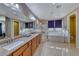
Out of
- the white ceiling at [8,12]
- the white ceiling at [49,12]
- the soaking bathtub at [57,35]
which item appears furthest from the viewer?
the soaking bathtub at [57,35]

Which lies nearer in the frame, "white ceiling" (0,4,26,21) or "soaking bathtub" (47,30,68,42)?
"white ceiling" (0,4,26,21)

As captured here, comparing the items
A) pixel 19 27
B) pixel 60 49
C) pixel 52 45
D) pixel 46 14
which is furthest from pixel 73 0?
pixel 60 49

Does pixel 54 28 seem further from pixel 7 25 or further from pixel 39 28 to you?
pixel 7 25

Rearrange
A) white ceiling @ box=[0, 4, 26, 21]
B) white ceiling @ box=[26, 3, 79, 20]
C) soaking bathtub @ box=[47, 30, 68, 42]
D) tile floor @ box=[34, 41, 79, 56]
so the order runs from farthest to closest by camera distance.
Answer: tile floor @ box=[34, 41, 79, 56] < soaking bathtub @ box=[47, 30, 68, 42] < white ceiling @ box=[26, 3, 79, 20] < white ceiling @ box=[0, 4, 26, 21]

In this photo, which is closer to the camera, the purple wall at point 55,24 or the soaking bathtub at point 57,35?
the purple wall at point 55,24

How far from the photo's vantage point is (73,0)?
1.54 m

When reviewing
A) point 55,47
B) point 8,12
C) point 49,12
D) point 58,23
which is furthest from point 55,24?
point 8,12

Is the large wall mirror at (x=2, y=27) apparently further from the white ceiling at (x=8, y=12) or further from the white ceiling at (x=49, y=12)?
the white ceiling at (x=49, y=12)

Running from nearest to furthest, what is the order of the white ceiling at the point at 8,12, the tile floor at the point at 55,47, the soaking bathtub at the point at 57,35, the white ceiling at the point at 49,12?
the white ceiling at the point at 8,12
the white ceiling at the point at 49,12
the soaking bathtub at the point at 57,35
the tile floor at the point at 55,47

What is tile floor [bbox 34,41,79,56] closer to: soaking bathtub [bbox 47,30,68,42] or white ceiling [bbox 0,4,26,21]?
soaking bathtub [bbox 47,30,68,42]

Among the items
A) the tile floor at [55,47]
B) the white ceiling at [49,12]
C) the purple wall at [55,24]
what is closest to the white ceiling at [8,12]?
the white ceiling at [49,12]

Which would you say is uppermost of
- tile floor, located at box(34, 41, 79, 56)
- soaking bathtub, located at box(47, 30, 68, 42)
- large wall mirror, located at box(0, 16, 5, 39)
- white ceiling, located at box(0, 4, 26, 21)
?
white ceiling, located at box(0, 4, 26, 21)

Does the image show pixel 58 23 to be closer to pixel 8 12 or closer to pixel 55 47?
pixel 55 47

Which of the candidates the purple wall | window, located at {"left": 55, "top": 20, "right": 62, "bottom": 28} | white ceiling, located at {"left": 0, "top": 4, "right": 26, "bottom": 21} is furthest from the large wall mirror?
window, located at {"left": 55, "top": 20, "right": 62, "bottom": 28}
